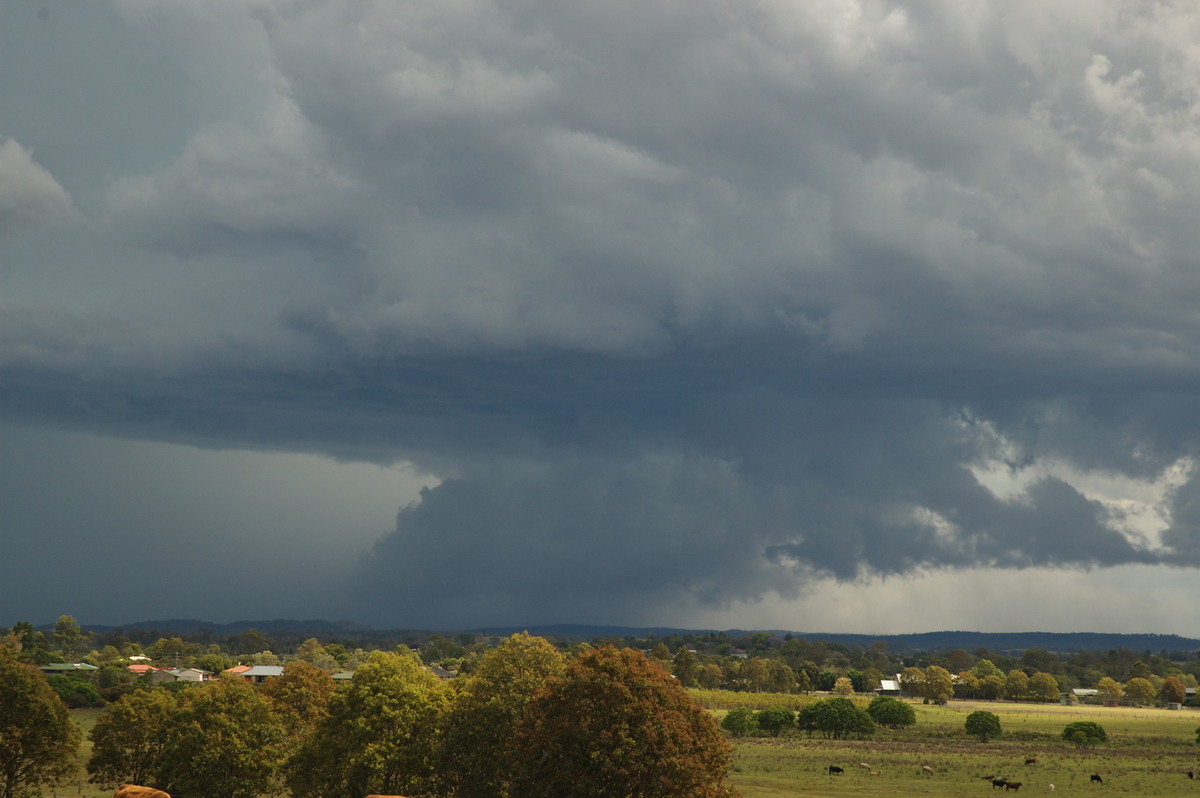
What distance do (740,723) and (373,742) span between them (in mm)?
117493

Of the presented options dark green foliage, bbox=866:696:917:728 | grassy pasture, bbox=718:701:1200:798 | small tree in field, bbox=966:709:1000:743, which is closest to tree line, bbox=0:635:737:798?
grassy pasture, bbox=718:701:1200:798

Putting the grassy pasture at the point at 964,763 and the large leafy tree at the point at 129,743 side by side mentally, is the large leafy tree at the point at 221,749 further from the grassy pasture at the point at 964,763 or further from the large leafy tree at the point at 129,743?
the grassy pasture at the point at 964,763

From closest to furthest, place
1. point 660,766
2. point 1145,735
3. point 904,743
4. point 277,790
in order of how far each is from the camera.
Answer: point 660,766
point 277,790
point 904,743
point 1145,735

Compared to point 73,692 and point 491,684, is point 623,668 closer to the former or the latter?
point 491,684

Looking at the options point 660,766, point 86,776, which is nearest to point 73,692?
Answer: point 86,776

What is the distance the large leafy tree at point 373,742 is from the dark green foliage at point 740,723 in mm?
113257

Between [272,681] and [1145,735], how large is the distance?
146 metres

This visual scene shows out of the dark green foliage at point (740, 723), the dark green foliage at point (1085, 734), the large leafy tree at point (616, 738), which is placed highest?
the large leafy tree at point (616, 738)

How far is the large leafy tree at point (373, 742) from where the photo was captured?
214 ft

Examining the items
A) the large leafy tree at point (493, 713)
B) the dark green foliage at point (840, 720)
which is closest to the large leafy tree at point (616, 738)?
the large leafy tree at point (493, 713)

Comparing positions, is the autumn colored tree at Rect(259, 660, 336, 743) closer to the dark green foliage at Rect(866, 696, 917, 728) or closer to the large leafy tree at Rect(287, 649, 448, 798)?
the large leafy tree at Rect(287, 649, 448, 798)

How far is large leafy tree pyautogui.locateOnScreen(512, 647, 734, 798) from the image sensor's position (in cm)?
5525

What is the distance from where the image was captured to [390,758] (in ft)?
214

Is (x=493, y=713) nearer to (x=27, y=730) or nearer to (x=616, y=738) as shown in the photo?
(x=616, y=738)
